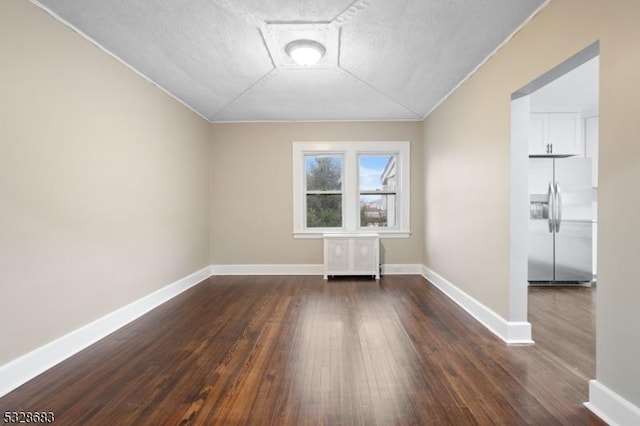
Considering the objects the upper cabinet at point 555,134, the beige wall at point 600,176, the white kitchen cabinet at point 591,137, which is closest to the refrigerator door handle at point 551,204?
the upper cabinet at point 555,134

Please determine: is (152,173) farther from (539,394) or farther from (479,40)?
(539,394)

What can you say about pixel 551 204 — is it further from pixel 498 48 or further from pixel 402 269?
pixel 498 48

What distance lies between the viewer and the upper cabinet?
14.2 feet

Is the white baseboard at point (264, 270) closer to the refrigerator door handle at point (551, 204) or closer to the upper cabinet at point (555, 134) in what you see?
the refrigerator door handle at point (551, 204)

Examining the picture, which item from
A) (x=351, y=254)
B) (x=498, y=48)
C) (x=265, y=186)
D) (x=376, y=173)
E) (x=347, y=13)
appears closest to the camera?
(x=347, y=13)

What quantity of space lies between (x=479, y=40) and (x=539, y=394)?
260 cm

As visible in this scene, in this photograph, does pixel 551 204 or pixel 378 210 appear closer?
pixel 551 204

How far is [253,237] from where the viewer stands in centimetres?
506

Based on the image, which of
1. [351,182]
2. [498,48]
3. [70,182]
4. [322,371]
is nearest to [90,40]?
[70,182]

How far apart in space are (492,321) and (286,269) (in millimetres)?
3144

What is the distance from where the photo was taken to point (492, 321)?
2.72 m

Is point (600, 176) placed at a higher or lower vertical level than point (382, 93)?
lower

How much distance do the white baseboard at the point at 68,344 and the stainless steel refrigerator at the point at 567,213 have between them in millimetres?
4981

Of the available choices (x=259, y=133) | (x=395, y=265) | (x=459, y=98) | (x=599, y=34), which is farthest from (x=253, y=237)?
(x=599, y=34)
